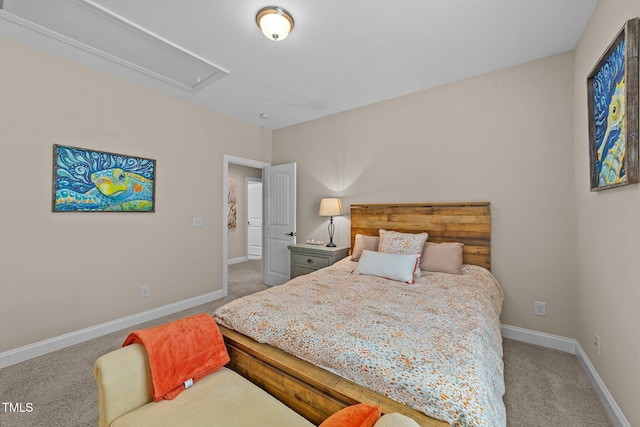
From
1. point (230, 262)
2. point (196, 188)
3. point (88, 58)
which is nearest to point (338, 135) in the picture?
point (196, 188)

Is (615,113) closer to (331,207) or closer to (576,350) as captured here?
(576,350)

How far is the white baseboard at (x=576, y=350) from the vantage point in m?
1.55

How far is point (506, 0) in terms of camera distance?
5.70ft

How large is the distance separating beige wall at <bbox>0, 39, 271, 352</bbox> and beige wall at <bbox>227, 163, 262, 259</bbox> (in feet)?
8.88

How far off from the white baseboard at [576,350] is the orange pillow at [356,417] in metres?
1.64

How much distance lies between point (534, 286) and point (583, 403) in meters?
0.97

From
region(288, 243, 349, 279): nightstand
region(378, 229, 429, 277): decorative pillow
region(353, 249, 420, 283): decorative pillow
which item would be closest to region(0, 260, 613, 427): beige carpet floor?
region(353, 249, 420, 283): decorative pillow

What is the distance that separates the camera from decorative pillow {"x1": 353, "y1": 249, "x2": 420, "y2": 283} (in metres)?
2.23

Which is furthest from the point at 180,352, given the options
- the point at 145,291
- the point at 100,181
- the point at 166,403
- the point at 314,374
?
the point at 100,181

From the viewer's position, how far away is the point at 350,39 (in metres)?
2.14

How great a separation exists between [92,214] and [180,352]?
2.18 metres

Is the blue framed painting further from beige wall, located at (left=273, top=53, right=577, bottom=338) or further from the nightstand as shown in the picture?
beige wall, located at (left=273, top=53, right=577, bottom=338)

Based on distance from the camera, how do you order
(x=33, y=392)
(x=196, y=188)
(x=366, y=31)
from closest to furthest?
(x=33, y=392), (x=366, y=31), (x=196, y=188)

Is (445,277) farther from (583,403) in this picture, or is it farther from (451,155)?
(451,155)
